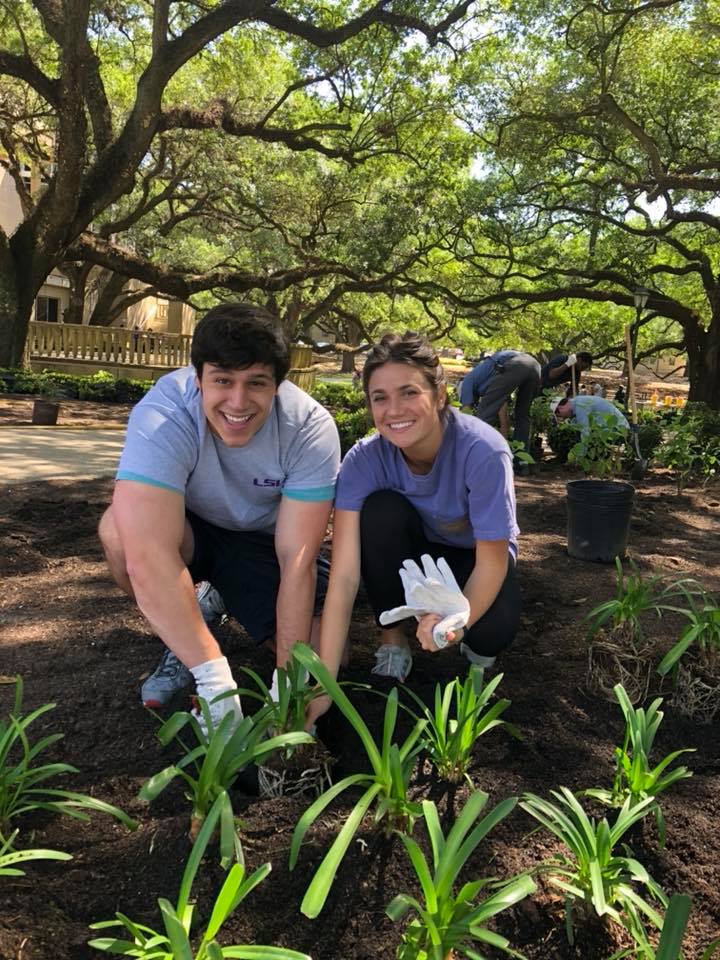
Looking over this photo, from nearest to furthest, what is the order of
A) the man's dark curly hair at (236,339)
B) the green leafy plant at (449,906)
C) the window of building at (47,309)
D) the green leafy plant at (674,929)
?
the green leafy plant at (674,929) → the green leafy plant at (449,906) → the man's dark curly hair at (236,339) → the window of building at (47,309)

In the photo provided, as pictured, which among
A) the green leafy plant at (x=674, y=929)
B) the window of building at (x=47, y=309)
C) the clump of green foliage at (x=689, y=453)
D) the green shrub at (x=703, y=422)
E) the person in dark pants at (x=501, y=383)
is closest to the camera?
the green leafy plant at (x=674, y=929)

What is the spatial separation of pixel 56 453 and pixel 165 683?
4853mm

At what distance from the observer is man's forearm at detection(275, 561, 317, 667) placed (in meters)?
2.14

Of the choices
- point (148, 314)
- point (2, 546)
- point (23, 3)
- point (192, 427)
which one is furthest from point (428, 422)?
point (148, 314)

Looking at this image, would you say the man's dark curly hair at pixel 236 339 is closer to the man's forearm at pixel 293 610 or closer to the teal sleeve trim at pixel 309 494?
the teal sleeve trim at pixel 309 494

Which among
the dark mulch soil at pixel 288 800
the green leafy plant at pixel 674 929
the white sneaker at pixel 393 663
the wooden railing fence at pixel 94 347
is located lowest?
the dark mulch soil at pixel 288 800

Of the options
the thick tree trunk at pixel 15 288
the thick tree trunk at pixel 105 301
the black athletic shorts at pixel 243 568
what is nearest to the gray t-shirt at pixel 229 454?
the black athletic shorts at pixel 243 568

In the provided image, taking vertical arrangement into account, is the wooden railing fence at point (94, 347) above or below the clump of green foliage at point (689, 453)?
above

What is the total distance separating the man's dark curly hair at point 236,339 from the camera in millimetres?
1948

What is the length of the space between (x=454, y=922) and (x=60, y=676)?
5.34ft

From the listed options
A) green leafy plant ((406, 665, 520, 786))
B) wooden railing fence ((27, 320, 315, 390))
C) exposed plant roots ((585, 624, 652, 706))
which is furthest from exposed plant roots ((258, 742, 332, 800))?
wooden railing fence ((27, 320, 315, 390))

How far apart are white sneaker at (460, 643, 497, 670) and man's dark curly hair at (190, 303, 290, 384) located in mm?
1225

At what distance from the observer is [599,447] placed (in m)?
6.30

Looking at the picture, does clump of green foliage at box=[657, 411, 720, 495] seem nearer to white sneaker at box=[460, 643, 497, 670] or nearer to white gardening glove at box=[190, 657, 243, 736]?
white sneaker at box=[460, 643, 497, 670]
